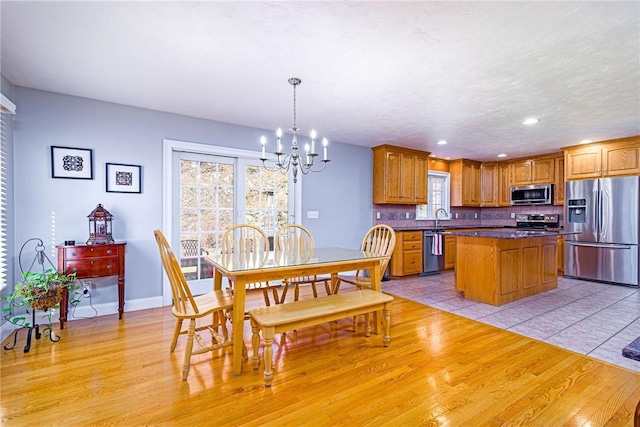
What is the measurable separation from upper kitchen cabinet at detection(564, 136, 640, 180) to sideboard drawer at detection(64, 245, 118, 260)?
6838mm

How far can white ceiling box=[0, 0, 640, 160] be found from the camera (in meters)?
1.76

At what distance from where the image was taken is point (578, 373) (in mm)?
2062

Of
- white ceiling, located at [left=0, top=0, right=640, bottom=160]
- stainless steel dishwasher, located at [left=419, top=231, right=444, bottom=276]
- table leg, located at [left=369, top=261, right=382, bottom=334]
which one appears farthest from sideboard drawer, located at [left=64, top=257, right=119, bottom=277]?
stainless steel dishwasher, located at [left=419, top=231, right=444, bottom=276]

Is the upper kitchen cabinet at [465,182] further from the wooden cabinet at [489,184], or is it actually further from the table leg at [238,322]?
the table leg at [238,322]

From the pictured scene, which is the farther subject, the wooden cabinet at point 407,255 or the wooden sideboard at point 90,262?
the wooden cabinet at point 407,255

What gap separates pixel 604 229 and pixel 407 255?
3.07m

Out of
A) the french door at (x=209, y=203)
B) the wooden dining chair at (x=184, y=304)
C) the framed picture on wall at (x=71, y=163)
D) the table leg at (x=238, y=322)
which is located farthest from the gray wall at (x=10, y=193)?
the table leg at (x=238, y=322)

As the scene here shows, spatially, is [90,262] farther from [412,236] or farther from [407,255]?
[412,236]

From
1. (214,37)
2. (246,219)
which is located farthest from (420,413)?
(246,219)

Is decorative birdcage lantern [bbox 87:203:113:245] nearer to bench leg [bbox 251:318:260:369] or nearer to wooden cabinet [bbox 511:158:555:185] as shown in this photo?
bench leg [bbox 251:318:260:369]

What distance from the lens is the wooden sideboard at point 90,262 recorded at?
2.77m

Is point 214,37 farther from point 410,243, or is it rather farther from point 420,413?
point 410,243

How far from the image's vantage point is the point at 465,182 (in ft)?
21.1

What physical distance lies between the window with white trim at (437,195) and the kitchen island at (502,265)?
93.4 inches
